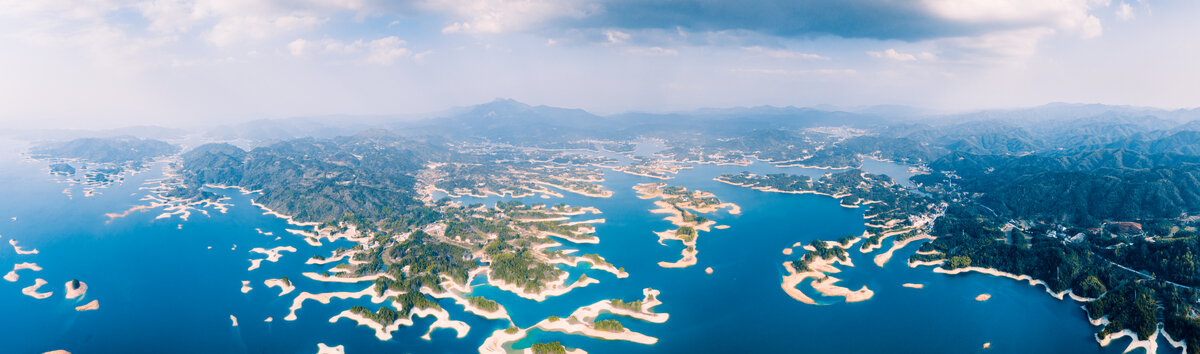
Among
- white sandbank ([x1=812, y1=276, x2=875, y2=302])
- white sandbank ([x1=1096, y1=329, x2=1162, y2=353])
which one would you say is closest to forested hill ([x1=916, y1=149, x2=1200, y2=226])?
white sandbank ([x1=1096, y1=329, x2=1162, y2=353])

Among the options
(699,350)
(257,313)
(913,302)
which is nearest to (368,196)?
(257,313)

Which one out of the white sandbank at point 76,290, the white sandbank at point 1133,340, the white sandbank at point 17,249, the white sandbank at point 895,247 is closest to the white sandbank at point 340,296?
the white sandbank at point 76,290

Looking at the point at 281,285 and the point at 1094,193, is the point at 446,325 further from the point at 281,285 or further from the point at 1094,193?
the point at 1094,193

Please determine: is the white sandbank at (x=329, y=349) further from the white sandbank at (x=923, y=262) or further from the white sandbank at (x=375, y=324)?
the white sandbank at (x=923, y=262)

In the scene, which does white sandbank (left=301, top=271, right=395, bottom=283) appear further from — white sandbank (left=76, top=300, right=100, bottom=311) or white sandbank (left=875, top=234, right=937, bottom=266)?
white sandbank (left=875, top=234, right=937, bottom=266)

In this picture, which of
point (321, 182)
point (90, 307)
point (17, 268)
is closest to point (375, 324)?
point (90, 307)

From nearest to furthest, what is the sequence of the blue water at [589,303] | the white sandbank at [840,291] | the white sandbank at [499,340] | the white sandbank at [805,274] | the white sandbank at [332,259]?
the white sandbank at [499,340], the blue water at [589,303], the white sandbank at [840,291], the white sandbank at [805,274], the white sandbank at [332,259]

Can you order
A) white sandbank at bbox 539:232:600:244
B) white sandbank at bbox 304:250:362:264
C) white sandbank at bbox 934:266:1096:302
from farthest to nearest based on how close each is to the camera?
white sandbank at bbox 539:232:600:244, white sandbank at bbox 304:250:362:264, white sandbank at bbox 934:266:1096:302
